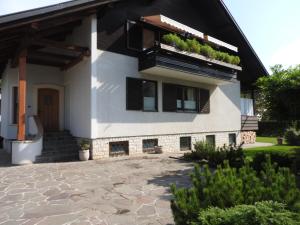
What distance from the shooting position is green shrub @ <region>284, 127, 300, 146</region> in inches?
684

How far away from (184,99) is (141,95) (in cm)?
334

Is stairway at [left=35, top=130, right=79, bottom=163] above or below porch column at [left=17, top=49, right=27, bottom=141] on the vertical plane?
below

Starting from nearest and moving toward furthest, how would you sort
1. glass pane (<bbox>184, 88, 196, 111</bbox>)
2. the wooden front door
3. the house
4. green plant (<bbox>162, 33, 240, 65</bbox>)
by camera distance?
1. the house
2. green plant (<bbox>162, 33, 240, 65</bbox>)
3. the wooden front door
4. glass pane (<bbox>184, 88, 196, 111</bbox>)

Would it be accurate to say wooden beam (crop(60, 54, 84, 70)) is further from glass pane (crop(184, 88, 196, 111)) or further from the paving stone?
the paving stone

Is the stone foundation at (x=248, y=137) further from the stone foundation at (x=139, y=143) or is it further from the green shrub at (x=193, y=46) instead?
the green shrub at (x=193, y=46)

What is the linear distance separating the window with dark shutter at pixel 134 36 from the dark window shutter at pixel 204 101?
5.16 meters

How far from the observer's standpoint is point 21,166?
9727 millimetres

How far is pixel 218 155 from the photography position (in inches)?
393

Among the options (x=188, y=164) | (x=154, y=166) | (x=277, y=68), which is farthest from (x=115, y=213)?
(x=277, y=68)

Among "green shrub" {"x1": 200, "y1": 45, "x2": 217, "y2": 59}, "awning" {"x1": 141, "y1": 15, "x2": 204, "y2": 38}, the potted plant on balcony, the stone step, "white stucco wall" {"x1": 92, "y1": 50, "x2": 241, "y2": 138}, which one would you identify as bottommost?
the stone step

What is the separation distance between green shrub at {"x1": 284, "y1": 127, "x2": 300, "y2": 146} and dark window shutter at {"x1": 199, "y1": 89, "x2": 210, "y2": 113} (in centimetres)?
616

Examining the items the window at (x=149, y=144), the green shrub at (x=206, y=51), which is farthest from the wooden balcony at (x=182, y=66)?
the window at (x=149, y=144)

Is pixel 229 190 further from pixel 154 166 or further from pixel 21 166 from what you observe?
pixel 21 166

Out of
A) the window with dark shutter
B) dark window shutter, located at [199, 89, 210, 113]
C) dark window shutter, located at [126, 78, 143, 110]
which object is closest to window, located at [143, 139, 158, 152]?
dark window shutter, located at [126, 78, 143, 110]
